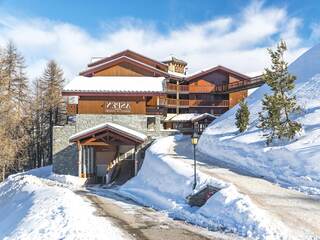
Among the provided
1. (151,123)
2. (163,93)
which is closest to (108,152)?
(151,123)

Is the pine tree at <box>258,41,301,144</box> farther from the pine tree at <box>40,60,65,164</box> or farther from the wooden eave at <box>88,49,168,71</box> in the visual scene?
the pine tree at <box>40,60,65,164</box>

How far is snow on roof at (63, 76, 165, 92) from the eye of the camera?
3344 centimetres

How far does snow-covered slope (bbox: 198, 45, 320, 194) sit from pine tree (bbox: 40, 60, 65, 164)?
890 inches

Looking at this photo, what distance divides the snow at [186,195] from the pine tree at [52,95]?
74.1 ft

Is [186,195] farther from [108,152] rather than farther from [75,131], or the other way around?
[75,131]

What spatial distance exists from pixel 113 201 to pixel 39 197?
3.31 metres

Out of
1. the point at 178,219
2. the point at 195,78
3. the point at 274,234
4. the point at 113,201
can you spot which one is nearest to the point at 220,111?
the point at 195,78

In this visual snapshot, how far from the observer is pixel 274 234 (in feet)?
33.9

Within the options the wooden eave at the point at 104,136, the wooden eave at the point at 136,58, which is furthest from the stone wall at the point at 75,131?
the wooden eave at the point at 136,58

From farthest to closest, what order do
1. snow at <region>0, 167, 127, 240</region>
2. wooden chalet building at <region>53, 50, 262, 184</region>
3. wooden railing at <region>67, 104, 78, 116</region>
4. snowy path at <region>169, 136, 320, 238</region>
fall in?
1. wooden railing at <region>67, 104, 78, 116</region>
2. wooden chalet building at <region>53, 50, 262, 184</region>
3. snow at <region>0, 167, 127, 240</region>
4. snowy path at <region>169, 136, 320, 238</region>

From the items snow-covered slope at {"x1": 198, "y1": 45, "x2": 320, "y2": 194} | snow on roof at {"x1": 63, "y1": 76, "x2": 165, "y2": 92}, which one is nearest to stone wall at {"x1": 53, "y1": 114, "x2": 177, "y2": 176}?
snow on roof at {"x1": 63, "y1": 76, "x2": 165, "y2": 92}

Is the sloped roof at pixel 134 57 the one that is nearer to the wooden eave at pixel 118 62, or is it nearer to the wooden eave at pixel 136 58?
the wooden eave at pixel 136 58

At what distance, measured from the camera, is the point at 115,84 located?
35.1m

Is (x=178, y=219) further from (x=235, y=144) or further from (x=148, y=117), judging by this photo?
(x=148, y=117)
